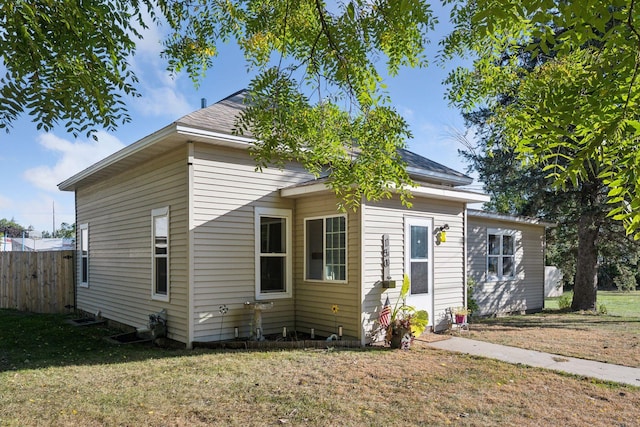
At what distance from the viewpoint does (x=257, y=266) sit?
28.5ft

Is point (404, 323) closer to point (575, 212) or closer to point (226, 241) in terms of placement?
point (226, 241)

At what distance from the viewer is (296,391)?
5.29 metres

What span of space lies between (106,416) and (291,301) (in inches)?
190

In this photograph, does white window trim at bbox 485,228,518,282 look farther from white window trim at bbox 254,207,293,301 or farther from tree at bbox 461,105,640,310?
white window trim at bbox 254,207,293,301

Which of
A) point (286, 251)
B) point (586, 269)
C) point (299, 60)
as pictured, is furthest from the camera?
point (586, 269)

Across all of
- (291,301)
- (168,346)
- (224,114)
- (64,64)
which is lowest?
(168,346)

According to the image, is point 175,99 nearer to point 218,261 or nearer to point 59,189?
point 218,261

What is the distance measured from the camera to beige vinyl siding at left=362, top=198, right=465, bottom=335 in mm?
7984

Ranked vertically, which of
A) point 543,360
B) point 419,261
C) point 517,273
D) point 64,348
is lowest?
point 64,348

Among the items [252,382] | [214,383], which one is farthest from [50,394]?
[252,382]

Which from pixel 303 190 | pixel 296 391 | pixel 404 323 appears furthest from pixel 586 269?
pixel 296 391

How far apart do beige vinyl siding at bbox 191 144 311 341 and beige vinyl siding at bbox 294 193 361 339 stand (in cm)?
43

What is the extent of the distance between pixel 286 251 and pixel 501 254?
24.1 ft

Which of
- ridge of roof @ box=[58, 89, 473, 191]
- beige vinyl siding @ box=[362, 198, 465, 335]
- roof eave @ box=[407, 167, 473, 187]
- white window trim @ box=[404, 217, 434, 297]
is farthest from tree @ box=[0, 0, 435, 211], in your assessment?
roof eave @ box=[407, 167, 473, 187]
